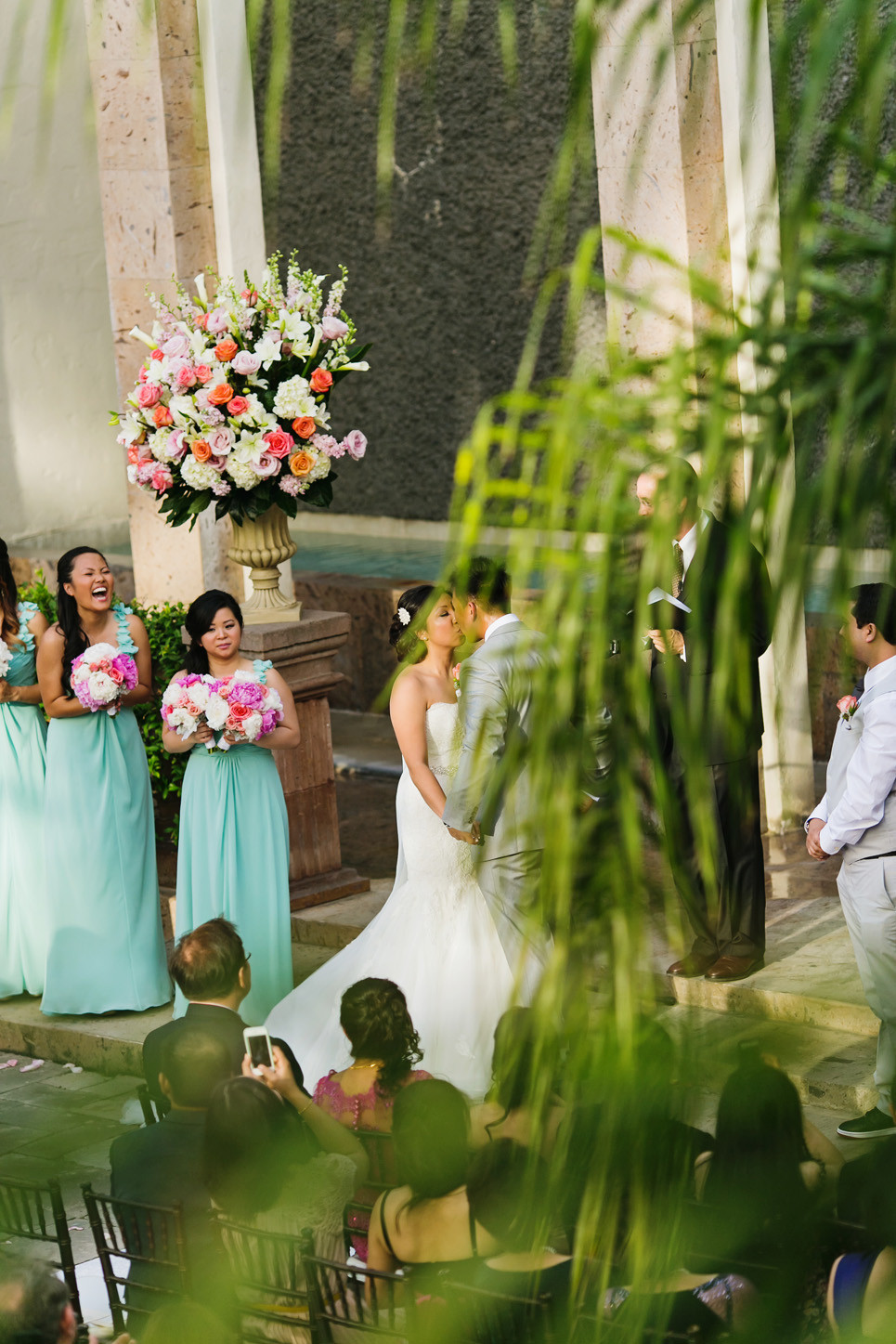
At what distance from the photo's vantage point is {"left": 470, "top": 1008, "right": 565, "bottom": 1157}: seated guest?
65 cm

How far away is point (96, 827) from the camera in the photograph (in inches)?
244

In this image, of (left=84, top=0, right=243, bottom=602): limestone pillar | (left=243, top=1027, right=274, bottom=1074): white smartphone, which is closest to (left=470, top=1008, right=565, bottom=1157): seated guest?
(left=243, top=1027, right=274, bottom=1074): white smartphone

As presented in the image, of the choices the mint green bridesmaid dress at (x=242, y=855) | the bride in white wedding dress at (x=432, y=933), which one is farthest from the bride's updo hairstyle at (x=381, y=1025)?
the mint green bridesmaid dress at (x=242, y=855)

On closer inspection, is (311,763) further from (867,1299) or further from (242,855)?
(867,1299)

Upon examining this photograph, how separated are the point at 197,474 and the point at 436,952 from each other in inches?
78.5

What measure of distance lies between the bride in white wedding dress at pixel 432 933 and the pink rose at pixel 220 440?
1.31m

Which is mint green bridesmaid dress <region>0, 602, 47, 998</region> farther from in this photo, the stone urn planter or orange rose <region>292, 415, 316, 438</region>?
orange rose <region>292, 415, 316, 438</region>

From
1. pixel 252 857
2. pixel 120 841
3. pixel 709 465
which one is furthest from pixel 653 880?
pixel 120 841

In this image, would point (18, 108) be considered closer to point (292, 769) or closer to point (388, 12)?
point (292, 769)

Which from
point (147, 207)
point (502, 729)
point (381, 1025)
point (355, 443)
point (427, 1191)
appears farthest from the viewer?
point (147, 207)

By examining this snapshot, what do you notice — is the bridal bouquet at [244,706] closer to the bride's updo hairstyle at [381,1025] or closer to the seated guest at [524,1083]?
the bride's updo hairstyle at [381,1025]

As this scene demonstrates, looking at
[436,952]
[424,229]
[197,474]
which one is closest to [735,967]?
[436,952]

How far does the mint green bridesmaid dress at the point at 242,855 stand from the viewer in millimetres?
5836

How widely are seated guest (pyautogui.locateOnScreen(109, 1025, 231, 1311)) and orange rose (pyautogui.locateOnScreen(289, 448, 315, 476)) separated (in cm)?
271
